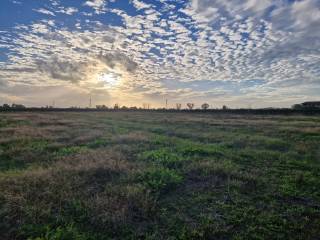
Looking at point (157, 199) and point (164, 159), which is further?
point (164, 159)

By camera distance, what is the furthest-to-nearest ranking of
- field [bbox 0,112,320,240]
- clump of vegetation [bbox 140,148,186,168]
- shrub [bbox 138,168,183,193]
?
clump of vegetation [bbox 140,148,186,168], shrub [bbox 138,168,183,193], field [bbox 0,112,320,240]

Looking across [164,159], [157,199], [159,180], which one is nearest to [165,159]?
[164,159]

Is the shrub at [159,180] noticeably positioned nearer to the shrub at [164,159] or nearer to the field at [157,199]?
the field at [157,199]

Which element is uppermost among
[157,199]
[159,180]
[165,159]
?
[165,159]

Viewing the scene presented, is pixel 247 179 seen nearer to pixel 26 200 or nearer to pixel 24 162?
pixel 26 200

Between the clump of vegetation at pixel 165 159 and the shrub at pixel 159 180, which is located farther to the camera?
the clump of vegetation at pixel 165 159

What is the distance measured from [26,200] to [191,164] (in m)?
6.22

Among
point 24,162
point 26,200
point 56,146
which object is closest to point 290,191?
point 26,200

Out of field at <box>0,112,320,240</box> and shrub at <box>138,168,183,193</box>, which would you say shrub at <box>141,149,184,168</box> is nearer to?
field at <box>0,112,320,240</box>

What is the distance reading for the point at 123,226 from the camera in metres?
5.64

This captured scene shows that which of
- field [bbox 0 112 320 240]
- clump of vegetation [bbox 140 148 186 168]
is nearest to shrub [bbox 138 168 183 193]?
field [bbox 0 112 320 240]

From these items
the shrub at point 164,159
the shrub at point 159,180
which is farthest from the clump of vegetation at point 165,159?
the shrub at point 159,180

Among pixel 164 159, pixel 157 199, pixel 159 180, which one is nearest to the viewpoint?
pixel 157 199

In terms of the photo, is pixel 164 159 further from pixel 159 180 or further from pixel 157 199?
pixel 157 199
